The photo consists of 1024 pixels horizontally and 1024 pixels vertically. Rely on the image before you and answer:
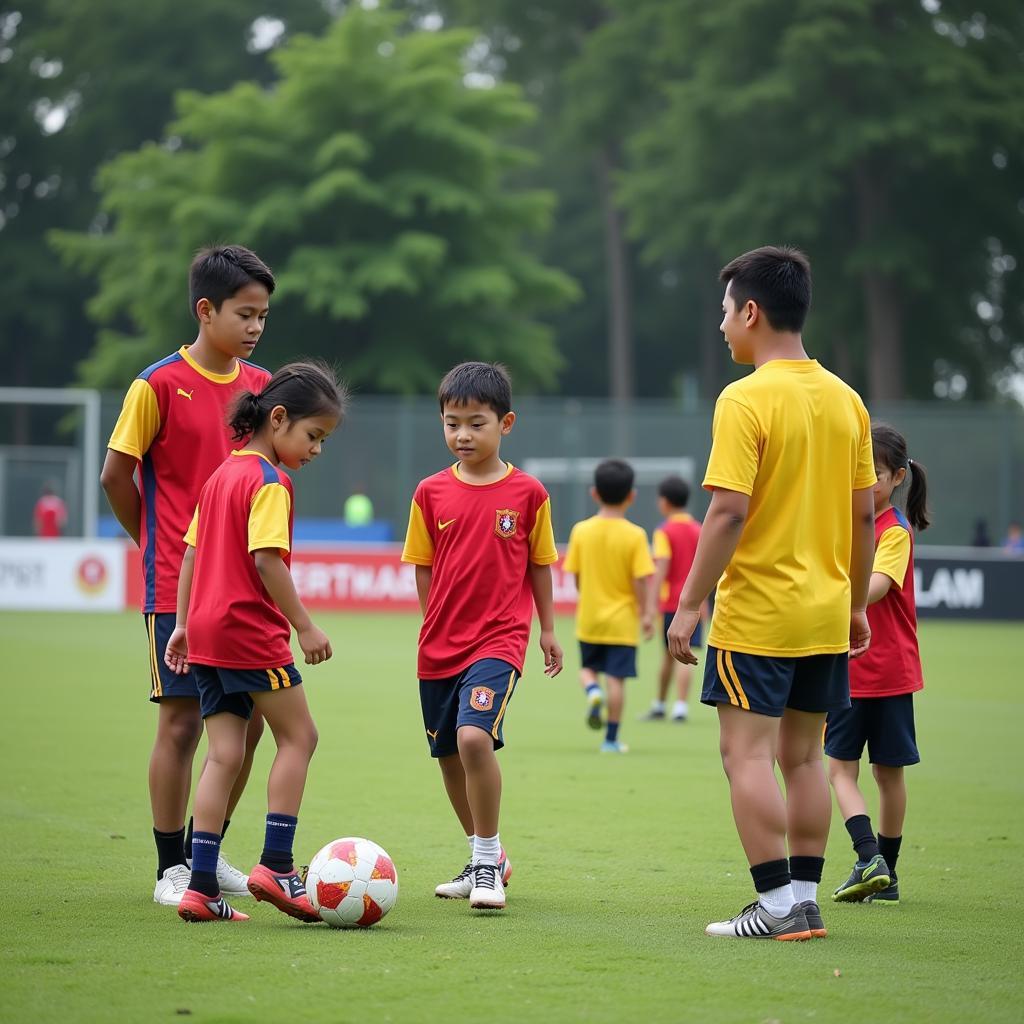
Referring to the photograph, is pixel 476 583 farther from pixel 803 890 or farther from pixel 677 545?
pixel 677 545

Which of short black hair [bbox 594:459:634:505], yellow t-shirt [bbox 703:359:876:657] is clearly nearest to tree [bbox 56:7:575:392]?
short black hair [bbox 594:459:634:505]

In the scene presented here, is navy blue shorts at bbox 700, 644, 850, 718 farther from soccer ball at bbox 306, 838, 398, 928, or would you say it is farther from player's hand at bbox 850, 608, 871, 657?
soccer ball at bbox 306, 838, 398, 928

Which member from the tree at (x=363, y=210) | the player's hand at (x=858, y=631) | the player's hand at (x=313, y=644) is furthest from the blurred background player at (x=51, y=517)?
Result: the player's hand at (x=858, y=631)

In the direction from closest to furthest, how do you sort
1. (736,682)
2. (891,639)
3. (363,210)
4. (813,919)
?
1. (736,682)
2. (813,919)
3. (891,639)
4. (363,210)

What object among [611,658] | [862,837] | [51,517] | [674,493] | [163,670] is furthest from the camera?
[51,517]

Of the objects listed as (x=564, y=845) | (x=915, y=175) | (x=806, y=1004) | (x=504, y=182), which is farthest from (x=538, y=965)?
(x=504, y=182)

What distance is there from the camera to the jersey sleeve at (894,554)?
637 cm

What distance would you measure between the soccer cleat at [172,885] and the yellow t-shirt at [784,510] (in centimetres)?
206

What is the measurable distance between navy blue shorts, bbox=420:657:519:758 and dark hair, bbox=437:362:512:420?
3.04 ft

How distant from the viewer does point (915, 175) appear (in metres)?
41.2

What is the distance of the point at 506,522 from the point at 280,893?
1.56 meters

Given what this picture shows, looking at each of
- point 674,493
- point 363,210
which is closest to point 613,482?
point 674,493

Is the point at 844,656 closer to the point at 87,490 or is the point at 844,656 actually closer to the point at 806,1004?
the point at 806,1004

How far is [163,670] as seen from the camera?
227 inches
